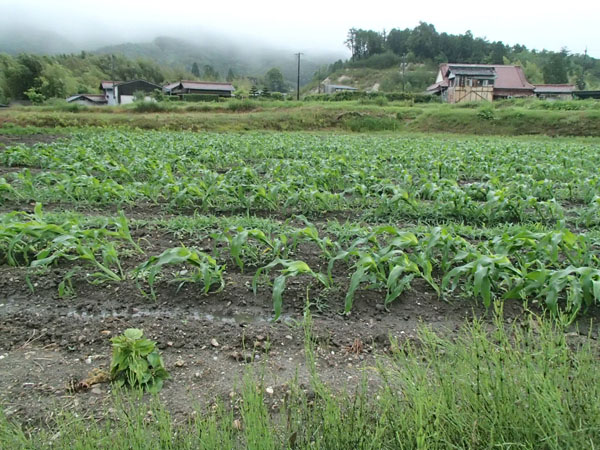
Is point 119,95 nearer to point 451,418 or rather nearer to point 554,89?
point 554,89

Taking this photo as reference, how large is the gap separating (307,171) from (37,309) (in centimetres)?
586

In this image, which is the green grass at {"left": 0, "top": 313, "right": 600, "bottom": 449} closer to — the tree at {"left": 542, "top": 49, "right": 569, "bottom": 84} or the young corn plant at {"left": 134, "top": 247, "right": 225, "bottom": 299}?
the young corn plant at {"left": 134, "top": 247, "right": 225, "bottom": 299}

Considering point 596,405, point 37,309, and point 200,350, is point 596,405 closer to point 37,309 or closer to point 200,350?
point 200,350

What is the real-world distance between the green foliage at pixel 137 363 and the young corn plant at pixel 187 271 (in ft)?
2.65

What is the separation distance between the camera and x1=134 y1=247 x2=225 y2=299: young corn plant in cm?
306

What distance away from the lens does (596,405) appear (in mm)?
1365

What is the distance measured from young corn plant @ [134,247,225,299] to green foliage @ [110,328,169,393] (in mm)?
809

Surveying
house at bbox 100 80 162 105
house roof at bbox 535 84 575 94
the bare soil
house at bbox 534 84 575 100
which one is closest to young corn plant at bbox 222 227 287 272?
the bare soil

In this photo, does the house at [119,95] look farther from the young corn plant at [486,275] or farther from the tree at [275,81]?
the young corn plant at [486,275]

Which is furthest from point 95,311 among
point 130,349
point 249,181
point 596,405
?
point 249,181

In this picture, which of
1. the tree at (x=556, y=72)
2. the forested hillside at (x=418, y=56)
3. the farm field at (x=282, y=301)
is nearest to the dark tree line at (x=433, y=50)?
the forested hillside at (x=418, y=56)

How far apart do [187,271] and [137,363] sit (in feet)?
4.64

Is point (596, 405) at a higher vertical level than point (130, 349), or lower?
higher

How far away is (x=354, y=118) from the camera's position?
91.1 feet
